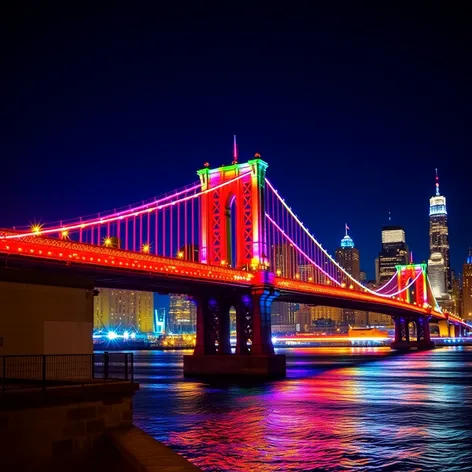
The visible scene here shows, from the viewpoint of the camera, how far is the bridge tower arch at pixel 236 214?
6969 cm

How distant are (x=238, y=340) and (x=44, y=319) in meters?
48.8

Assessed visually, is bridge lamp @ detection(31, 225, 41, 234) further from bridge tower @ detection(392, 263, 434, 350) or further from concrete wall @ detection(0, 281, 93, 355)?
bridge tower @ detection(392, 263, 434, 350)

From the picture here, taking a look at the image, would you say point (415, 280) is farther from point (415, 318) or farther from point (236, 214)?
point (236, 214)

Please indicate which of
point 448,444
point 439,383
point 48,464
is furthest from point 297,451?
point 439,383

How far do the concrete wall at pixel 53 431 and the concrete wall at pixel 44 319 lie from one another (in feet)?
12.5

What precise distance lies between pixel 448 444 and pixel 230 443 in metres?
7.86

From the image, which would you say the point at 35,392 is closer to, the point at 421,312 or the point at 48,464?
the point at 48,464

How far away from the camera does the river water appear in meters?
23.6

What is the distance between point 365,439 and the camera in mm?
27703

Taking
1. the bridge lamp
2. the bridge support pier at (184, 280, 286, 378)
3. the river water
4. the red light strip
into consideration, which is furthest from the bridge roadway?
the river water

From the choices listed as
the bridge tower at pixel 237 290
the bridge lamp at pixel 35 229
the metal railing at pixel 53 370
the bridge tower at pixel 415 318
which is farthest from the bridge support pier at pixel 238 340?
the bridge tower at pixel 415 318

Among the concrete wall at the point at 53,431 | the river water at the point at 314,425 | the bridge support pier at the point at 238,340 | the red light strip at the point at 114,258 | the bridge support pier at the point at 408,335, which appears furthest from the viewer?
the bridge support pier at the point at 408,335

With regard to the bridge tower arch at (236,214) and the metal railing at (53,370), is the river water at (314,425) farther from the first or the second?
the bridge tower arch at (236,214)

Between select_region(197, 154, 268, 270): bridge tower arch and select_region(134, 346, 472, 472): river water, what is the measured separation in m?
17.1
